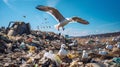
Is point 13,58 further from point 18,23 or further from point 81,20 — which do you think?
point 18,23

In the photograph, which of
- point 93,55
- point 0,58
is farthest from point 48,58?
point 93,55

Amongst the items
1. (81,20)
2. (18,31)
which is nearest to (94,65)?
(81,20)

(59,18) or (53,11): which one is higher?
(53,11)

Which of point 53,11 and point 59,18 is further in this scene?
point 59,18

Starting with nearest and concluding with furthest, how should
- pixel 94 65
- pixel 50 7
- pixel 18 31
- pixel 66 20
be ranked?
pixel 94 65, pixel 50 7, pixel 66 20, pixel 18 31

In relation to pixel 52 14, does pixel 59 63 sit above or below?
below

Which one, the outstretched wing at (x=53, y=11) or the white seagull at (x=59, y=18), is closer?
the outstretched wing at (x=53, y=11)

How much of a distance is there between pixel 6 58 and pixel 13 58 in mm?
248

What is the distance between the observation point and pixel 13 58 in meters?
9.18

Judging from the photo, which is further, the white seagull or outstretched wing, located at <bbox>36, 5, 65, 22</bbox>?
Result: the white seagull

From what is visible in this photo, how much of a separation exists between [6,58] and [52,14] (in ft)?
7.69

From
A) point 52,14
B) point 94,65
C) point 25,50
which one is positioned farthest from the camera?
point 25,50

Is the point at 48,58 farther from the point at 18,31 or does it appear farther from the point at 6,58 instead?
the point at 18,31

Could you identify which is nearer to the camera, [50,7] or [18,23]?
[50,7]
